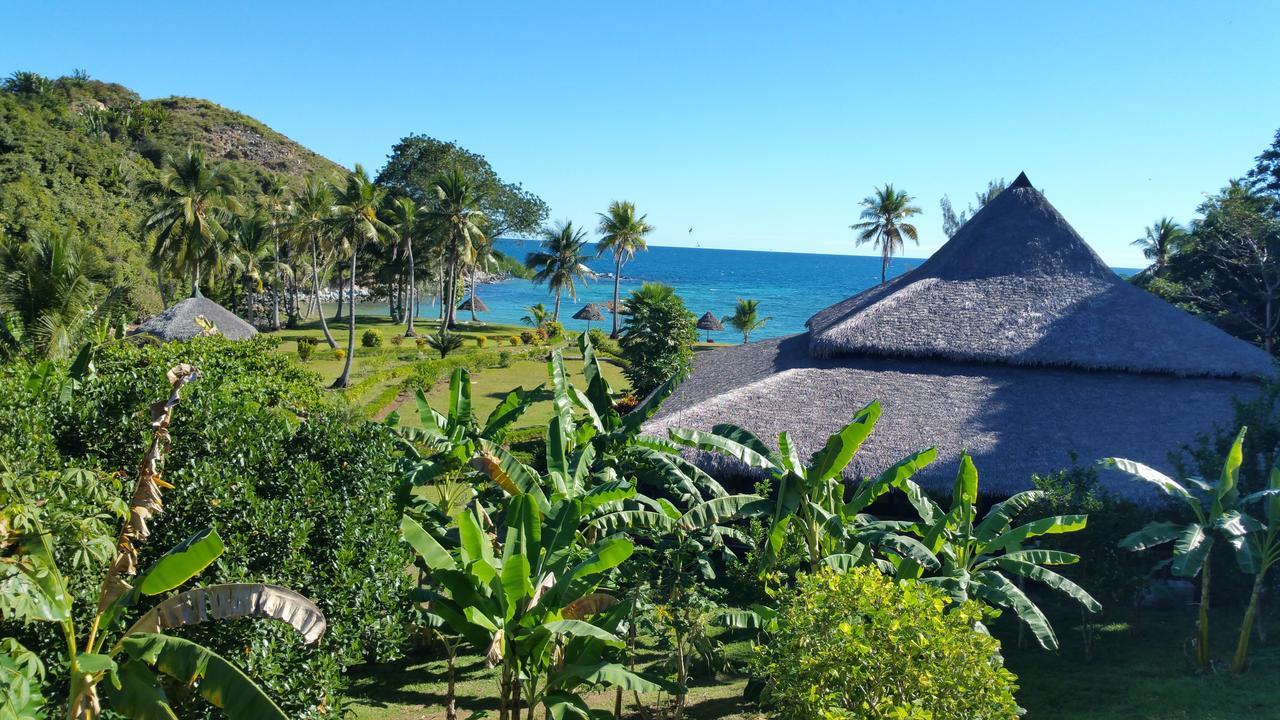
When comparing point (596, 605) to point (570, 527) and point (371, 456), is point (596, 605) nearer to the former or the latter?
point (570, 527)

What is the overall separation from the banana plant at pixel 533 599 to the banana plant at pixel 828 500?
2121 millimetres

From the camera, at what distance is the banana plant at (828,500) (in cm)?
827

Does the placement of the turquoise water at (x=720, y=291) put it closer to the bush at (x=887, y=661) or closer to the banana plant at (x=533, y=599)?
the banana plant at (x=533, y=599)

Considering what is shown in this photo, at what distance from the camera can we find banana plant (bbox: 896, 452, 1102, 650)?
815cm

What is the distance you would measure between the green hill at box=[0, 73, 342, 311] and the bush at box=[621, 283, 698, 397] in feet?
49.6

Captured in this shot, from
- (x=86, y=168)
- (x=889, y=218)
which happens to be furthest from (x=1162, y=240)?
(x=86, y=168)

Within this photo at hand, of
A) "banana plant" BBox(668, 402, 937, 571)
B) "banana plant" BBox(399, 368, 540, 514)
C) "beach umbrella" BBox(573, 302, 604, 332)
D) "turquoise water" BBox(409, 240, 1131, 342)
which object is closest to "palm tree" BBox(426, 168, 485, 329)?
"beach umbrella" BBox(573, 302, 604, 332)

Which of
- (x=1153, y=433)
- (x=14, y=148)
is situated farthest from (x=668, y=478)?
(x=14, y=148)

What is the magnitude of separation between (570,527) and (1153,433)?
1089cm

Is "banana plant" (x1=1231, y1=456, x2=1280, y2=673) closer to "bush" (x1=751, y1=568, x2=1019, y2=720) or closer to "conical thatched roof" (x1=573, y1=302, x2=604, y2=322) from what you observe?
"bush" (x1=751, y1=568, x2=1019, y2=720)

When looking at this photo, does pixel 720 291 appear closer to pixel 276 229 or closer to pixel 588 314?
pixel 588 314

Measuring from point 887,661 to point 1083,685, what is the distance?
5355 mm

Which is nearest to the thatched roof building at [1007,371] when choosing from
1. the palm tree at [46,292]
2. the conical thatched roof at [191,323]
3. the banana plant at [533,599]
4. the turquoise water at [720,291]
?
the banana plant at [533,599]

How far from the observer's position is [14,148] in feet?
153
